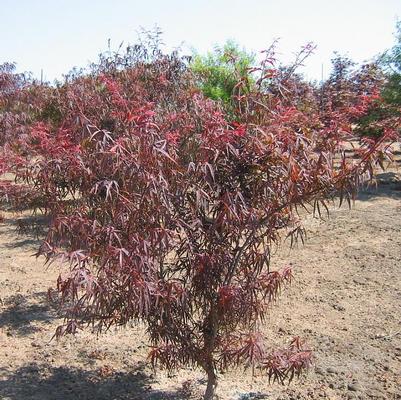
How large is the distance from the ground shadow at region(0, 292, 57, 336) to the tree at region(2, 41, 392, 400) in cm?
196

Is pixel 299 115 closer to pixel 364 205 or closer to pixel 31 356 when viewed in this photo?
pixel 31 356

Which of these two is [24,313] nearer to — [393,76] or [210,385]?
[210,385]

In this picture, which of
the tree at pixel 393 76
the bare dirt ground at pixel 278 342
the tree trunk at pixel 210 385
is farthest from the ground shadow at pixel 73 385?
the tree at pixel 393 76

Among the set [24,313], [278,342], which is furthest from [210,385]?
[24,313]

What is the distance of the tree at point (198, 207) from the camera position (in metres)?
2.65

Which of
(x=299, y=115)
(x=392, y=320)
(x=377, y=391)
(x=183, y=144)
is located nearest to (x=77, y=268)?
(x=183, y=144)

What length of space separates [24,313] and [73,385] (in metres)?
1.73

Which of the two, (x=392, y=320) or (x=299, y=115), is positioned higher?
(x=299, y=115)

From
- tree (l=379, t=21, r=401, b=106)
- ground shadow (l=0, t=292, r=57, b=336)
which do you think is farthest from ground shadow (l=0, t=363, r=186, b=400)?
tree (l=379, t=21, r=401, b=106)

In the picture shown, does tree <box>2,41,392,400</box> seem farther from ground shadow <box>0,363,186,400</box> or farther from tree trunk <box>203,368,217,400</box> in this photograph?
ground shadow <box>0,363,186,400</box>

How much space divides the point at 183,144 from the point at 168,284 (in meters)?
1.03

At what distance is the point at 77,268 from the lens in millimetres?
2586

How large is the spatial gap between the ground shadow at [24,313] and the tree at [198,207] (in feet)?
6.44

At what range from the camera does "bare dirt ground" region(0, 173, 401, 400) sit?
388cm
